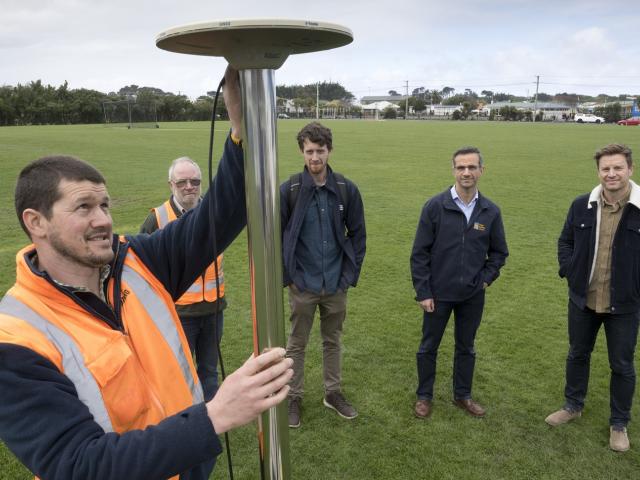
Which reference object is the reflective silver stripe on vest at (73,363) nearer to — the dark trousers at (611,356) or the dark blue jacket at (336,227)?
the dark blue jacket at (336,227)

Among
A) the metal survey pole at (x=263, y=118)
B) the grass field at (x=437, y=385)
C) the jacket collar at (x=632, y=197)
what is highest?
the metal survey pole at (x=263, y=118)

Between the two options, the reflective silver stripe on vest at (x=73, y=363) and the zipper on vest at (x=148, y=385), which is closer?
the reflective silver stripe on vest at (x=73, y=363)

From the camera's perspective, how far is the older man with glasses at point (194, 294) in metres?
3.92

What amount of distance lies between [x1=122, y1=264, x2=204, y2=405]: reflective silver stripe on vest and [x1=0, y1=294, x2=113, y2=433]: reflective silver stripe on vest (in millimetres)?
322

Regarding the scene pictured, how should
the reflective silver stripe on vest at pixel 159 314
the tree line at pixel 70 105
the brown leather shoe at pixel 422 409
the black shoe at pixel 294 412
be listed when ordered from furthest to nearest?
the tree line at pixel 70 105 → the brown leather shoe at pixel 422 409 → the black shoe at pixel 294 412 → the reflective silver stripe on vest at pixel 159 314

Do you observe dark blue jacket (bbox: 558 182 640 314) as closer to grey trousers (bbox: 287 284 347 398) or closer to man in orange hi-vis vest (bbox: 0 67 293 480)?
grey trousers (bbox: 287 284 347 398)

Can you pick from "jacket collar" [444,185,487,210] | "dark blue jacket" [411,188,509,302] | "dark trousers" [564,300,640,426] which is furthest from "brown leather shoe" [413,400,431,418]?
"jacket collar" [444,185,487,210]

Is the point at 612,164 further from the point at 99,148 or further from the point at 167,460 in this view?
the point at 99,148

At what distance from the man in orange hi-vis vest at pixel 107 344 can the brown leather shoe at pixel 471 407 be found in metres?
2.97

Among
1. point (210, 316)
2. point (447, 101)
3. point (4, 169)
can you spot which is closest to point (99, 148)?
point (4, 169)

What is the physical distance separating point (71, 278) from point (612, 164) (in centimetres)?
363

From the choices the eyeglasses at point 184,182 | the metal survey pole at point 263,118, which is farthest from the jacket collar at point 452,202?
the metal survey pole at point 263,118

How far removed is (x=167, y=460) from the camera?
1.29m

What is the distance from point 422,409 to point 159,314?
3.17 meters
